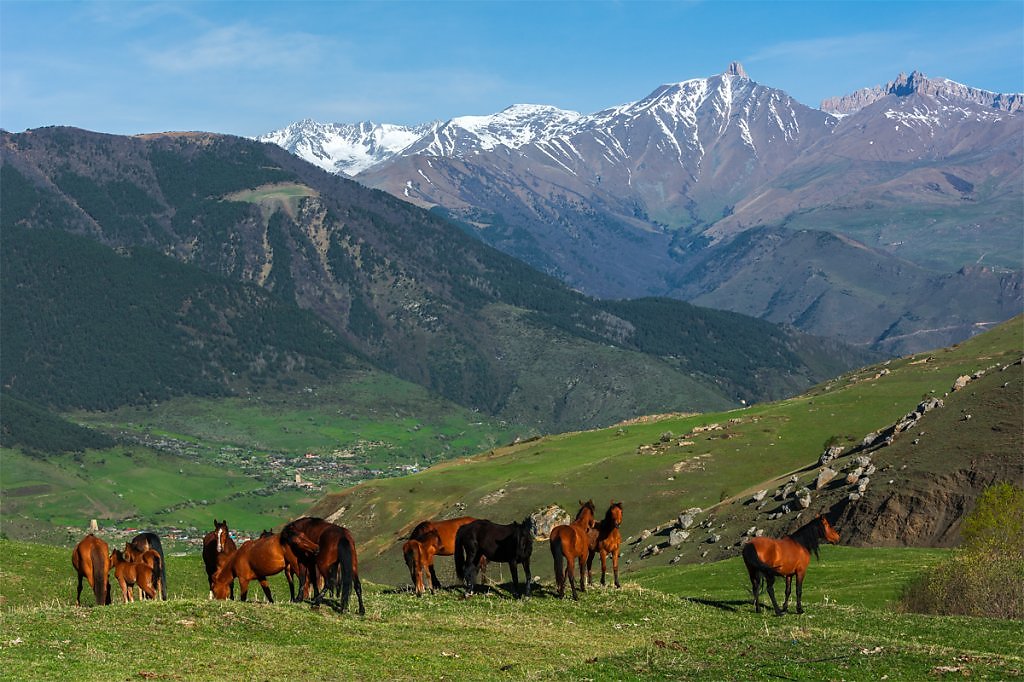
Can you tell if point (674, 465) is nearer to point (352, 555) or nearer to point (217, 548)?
point (217, 548)

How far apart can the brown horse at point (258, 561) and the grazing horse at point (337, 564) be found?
51cm

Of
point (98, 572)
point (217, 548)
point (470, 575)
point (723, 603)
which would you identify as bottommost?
point (723, 603)

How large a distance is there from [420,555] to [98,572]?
10118 mm

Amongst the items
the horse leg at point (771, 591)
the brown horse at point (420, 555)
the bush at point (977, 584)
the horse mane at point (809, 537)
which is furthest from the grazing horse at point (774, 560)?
the bush at point (977, 584)

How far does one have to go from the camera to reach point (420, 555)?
119ft

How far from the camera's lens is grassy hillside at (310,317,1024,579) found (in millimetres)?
109750

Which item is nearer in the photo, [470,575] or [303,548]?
[303,548]

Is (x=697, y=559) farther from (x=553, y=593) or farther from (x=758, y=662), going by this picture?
(x=758, y=662)

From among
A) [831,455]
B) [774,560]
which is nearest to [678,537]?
[831,455]

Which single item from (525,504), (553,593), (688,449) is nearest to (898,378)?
(688,449)

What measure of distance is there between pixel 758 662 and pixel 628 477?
93.0 meters

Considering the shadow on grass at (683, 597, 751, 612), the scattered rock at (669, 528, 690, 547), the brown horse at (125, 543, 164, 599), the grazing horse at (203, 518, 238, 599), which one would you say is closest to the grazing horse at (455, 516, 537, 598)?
the shadow on grass at (683, 597, 751, 612)

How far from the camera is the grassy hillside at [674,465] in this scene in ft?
360

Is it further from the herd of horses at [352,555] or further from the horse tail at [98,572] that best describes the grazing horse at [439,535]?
the horse tail at [98,572]
